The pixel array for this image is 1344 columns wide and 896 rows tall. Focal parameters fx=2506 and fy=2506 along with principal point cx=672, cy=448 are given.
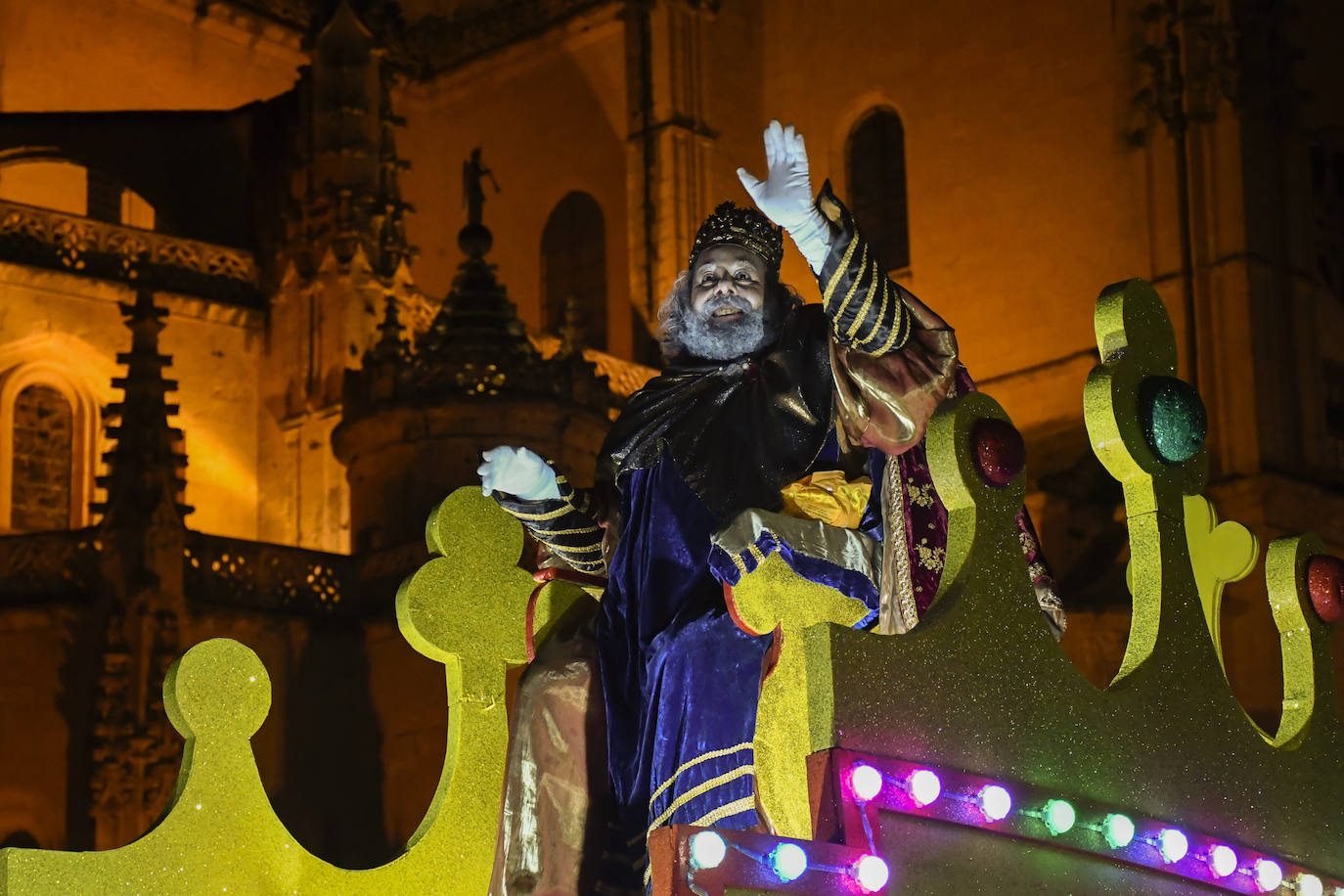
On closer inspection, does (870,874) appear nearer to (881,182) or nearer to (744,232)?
(744,232)

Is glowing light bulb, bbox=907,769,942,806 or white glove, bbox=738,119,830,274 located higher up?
white glove, bbox=738,119,830,274

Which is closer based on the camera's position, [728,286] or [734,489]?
[734,489]

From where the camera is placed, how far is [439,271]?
30.2 m

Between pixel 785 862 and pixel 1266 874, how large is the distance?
65.7 inches

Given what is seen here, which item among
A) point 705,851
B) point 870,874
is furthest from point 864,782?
point 705,851

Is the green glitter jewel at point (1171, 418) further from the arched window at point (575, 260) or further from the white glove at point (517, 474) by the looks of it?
the arched window at point (575, 260)

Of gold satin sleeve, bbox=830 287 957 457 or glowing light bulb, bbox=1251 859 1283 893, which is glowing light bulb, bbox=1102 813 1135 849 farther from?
gold satin sleeve, bbox=830 287 957 457

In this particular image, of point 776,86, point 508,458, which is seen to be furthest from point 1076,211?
point 508,458

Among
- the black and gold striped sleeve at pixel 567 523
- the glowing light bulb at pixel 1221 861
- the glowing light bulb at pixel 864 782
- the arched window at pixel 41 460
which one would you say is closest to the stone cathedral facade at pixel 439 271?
the arched window at pixel 41 460

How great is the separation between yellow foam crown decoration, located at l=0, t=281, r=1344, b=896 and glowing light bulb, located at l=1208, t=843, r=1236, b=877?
66 millimetres

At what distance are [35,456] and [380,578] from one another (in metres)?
5.03

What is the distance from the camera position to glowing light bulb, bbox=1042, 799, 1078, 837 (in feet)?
16.4

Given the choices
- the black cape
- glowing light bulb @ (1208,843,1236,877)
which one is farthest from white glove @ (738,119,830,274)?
glowing light bulb @ (1208,843,1236,877)

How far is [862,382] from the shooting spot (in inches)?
238
